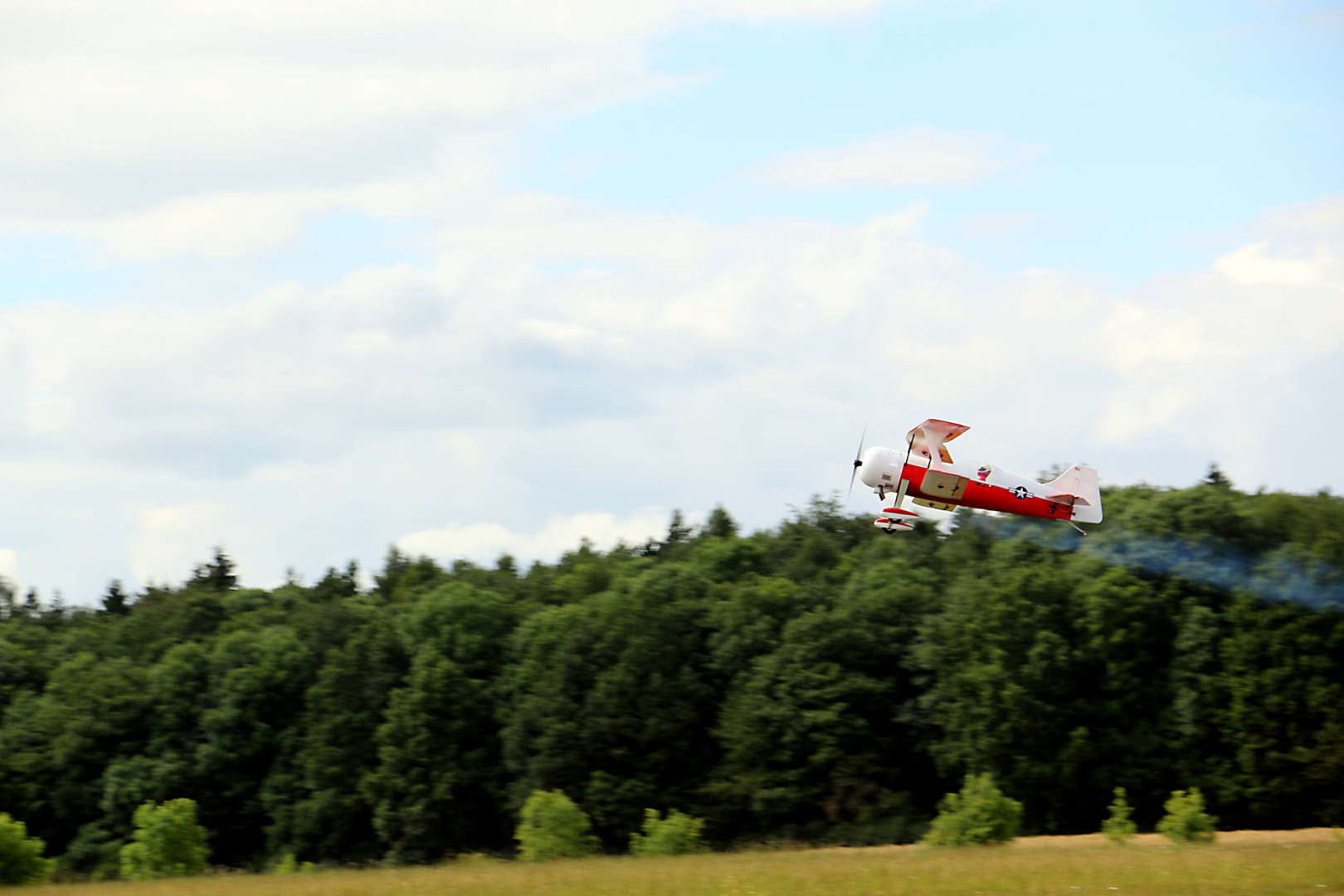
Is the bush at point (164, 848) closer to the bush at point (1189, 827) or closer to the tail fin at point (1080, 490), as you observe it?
the bush at point (1189, 827)

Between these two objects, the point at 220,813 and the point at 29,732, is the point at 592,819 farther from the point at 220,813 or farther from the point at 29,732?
the point at 29,732

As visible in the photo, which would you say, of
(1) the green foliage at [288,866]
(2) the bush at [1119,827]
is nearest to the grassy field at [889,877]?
(2) the bush at [1119,827]

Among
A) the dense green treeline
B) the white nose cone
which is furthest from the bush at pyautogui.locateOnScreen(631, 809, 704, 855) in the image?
the white nose cone

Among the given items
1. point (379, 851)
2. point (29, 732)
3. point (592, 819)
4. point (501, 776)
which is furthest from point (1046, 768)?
point (29, 732)

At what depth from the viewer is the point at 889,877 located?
31.6 m

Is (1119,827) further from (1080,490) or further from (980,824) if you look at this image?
(1080,490)

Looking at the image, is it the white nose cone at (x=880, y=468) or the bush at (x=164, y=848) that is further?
A: the bush at (x=164, y=848)

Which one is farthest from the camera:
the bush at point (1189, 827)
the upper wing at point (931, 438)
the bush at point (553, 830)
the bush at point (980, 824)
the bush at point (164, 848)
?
the bush at point (164, 848)

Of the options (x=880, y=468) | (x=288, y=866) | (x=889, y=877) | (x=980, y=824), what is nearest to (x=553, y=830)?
(x=288, y=866)

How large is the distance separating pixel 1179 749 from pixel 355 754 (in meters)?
46.7

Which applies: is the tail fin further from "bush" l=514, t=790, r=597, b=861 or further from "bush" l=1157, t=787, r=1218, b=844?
"bush" l=514, t=790, r=597, b=861

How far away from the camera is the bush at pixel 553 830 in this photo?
57.2m

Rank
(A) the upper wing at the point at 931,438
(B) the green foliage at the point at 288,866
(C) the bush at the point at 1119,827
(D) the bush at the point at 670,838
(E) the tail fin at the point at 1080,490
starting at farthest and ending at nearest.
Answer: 1. (B) the green foliage at the point at 288,866
2. (D) the bush at the point at 670,838
3. (C) the bush at the point at 1119,827
4. (E) the tail fin at the point at 1080,490
5. (A) the upper wing at the point at 931,438

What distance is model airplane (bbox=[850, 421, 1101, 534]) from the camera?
84.1ft
